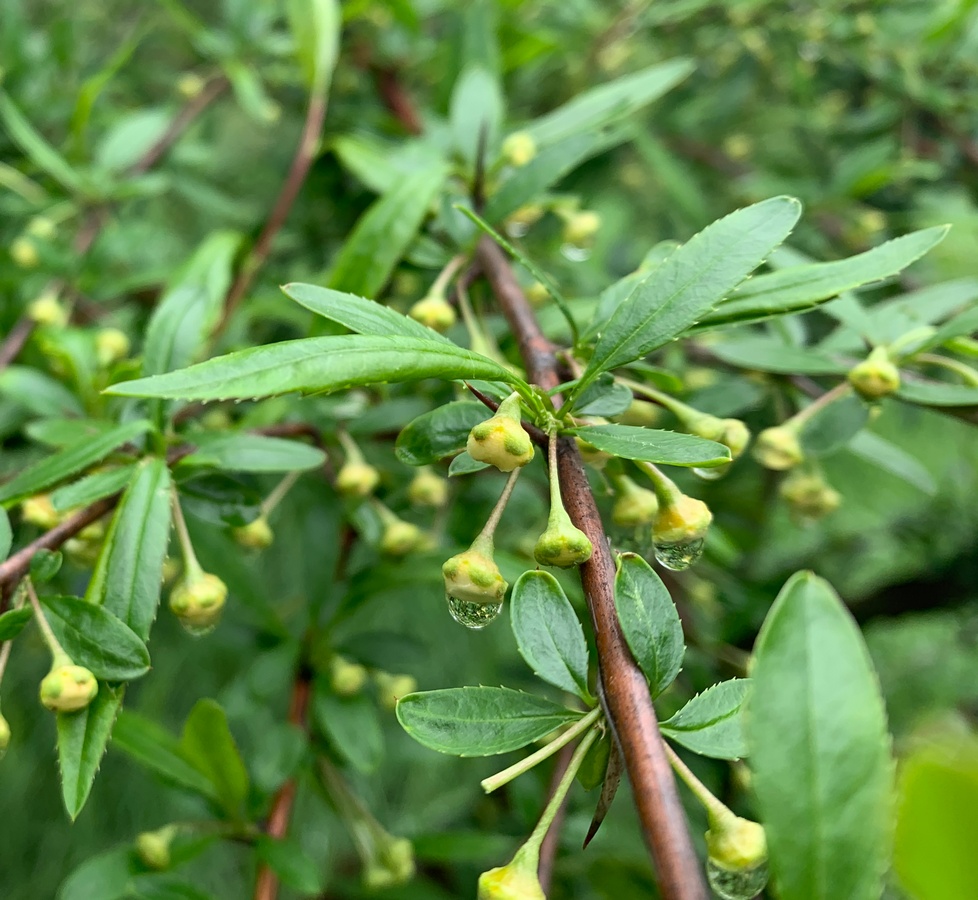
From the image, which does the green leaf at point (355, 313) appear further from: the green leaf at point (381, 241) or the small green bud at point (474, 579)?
the green leaf at point (381, 241)

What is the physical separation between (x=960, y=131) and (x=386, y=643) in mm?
824

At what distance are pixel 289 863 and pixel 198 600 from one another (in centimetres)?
21

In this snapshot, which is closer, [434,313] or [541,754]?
[541,754]

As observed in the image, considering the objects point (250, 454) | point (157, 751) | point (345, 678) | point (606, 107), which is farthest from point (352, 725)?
point (606, 107)

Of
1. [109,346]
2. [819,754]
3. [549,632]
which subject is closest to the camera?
[819,754]

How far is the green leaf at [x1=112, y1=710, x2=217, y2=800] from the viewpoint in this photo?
0.56 m

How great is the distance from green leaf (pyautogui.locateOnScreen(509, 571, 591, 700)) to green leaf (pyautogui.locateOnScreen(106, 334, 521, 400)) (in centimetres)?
10

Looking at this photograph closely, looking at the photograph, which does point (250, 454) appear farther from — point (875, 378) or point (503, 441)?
point (875, 378)

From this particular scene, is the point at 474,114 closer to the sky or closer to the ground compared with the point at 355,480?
closer to the sky

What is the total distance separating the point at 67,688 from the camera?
1.31 ft

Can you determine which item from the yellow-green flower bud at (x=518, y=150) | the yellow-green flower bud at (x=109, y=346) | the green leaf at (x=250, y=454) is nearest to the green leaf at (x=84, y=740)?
the green leaf at (x=250, y=454)

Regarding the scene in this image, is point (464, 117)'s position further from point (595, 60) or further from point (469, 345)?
point (595, 60)

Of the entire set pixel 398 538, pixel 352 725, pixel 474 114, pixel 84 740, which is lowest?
pixel 352 725

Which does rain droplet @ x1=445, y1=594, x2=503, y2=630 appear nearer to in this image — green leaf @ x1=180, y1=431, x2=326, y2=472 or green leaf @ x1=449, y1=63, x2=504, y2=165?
green leaf @ x1=180, y1=431, x2=326, y2=472
